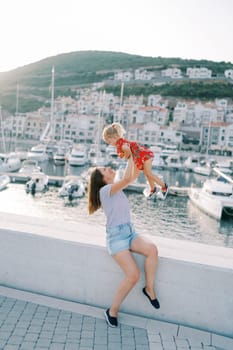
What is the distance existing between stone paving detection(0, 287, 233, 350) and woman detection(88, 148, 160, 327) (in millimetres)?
155

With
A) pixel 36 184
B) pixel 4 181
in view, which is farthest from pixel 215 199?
pixel 4 181

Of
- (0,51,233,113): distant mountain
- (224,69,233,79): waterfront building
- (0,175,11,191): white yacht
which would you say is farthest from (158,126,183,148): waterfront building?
(224,69,233,79): waterfront building

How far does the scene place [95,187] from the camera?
11.1 feet

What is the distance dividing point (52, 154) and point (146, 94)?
62.1 metres

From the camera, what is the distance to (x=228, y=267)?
3080 mm

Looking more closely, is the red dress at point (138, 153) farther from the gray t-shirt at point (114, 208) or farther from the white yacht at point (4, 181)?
the white yacht at point (4, 181)

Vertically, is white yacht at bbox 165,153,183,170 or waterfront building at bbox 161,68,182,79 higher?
waterfront building at bbox 161,68,182,79

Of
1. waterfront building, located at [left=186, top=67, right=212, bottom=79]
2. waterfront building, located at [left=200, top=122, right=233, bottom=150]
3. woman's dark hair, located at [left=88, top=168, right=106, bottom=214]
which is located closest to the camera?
woman's dark hair, located at [left=88, top=168, right=106, bottom=214]

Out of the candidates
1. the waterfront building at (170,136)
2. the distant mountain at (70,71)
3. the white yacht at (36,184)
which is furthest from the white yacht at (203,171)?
the distant mountain at (70,71)

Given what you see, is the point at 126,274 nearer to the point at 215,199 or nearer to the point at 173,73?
the point at 215,199

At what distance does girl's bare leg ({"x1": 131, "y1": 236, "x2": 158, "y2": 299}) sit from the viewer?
314 cm

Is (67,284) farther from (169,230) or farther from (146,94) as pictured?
(146,94)

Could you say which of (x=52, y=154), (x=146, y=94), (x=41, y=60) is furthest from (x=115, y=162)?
(x=41, y=60)

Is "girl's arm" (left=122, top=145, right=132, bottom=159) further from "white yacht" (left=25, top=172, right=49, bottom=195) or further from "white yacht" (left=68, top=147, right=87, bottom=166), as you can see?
"white yacht" (left=68, top=147, right=87, bottom=166)
